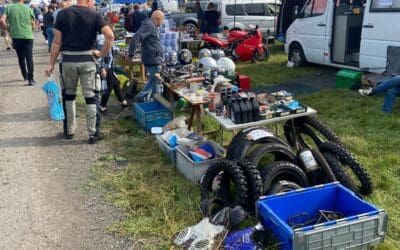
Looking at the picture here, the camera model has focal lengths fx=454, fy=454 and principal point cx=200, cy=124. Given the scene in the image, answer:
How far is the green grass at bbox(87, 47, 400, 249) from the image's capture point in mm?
3998

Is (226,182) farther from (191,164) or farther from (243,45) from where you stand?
(243,45)

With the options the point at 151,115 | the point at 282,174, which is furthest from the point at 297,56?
the point at 282,174

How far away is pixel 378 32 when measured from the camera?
28.4ft

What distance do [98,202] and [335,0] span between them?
7740 mm

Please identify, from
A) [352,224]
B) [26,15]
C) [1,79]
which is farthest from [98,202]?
[1,79]

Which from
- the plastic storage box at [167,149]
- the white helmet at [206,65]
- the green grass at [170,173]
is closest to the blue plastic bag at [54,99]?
the green grass at [170,173]

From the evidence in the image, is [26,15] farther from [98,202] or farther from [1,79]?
[98,202]

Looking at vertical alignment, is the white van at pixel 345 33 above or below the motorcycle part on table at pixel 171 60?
above

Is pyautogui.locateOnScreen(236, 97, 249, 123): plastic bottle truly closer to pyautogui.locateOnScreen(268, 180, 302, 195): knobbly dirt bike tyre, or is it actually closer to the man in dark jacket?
pyautogui.locateOnScreen(268, 180, 302, 195): knobbly dirt bike tyre

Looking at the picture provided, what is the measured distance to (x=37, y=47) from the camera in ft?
56.5

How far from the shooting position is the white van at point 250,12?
54.6 ft

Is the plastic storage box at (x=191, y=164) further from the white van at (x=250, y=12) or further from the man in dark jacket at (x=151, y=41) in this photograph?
the white van at (x=250, y=12)

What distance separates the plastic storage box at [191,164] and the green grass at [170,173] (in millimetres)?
90

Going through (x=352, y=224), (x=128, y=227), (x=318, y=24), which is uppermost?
(x=318, y=24)
